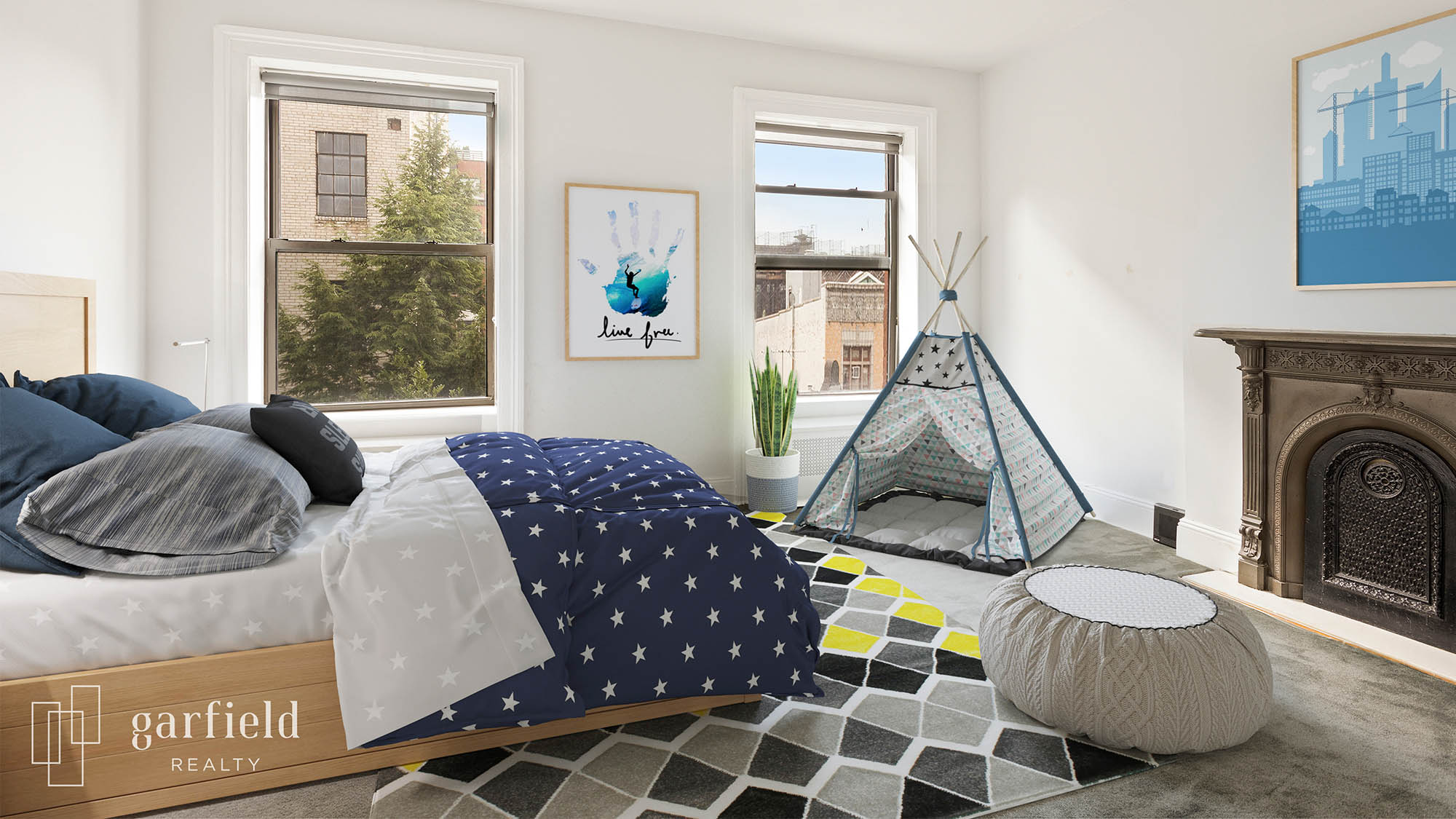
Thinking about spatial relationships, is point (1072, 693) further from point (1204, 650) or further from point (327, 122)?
point (327, 122)

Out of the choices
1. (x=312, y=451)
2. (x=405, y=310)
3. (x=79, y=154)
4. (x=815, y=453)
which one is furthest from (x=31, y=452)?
(x=815, y=453)

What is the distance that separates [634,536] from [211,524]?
94 cm

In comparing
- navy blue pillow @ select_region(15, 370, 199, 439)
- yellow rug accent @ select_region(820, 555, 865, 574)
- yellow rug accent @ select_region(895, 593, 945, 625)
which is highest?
navy blue pillow @ select_region(15, 370, 199, 439)

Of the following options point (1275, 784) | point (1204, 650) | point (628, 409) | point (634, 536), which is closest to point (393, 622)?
point (634, 536)

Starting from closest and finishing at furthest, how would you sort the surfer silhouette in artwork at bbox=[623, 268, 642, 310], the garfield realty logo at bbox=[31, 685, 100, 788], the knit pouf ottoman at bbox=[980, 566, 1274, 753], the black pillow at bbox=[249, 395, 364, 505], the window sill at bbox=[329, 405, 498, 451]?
the garfield realty logo at bbox=[31, 685, 100, 788] < the knit pouf ottoman at bbox=[980, 566, 1274, 753] < the black pillow at bbox=[249, 395, 364, 505] < the window sill at bbox=[329, 405, 498, 451] < the surfer silhouette in artwork at bbox=[623, 268, 642, 310]

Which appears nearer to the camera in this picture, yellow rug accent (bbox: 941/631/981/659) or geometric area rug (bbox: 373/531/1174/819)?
geometric area rug (bbox: 373/531/1174/819)

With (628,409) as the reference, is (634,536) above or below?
below

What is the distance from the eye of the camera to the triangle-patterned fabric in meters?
3.54

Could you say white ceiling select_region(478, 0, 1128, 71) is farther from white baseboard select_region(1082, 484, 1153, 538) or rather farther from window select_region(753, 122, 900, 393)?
white baseboard select_region(1082, 484, 1153, 538)

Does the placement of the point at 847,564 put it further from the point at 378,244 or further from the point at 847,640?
the point at 378,244

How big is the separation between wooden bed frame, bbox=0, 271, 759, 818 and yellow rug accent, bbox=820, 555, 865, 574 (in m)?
1.73

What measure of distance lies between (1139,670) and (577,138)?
3.46 meters

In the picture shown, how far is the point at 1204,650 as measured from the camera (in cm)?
192

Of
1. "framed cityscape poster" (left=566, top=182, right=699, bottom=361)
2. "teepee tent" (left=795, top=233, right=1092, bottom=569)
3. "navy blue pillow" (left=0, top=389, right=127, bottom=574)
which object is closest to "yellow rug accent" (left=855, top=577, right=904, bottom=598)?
"teepee tent" (left=795, top=233, right=1092, bottom=569)
